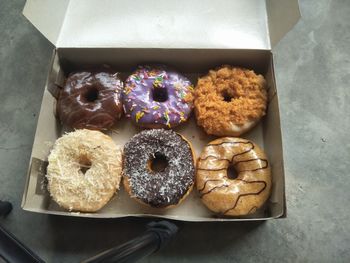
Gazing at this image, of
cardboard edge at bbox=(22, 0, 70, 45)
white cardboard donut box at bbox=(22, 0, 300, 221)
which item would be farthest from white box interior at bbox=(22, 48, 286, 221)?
cardboard edge at bbox=(22, 0, 70, 45)

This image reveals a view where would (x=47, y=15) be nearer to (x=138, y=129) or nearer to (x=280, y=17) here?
(x=138, y=129)

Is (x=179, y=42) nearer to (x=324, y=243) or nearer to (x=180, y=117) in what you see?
(x=180, y=117)

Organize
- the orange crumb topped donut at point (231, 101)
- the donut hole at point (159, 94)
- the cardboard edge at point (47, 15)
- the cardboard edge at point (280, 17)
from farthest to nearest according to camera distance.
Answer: the donut hole at point (159, 94)
the orange crumb topped donut at point (231, 101)
the cardboard edge at point (47, 15)
the cardboard edge at point (280, 17)

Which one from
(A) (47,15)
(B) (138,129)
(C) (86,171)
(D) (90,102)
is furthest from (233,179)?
(A) (47,15)

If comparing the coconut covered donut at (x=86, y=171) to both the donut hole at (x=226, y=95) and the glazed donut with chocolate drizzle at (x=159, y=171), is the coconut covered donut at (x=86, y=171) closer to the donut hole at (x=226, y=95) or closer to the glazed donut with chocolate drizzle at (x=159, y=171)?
the glazed donut with chocolate drizzle at (x=159, y=171)

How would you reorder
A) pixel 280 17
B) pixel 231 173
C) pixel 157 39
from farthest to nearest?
pixel 231 173 < pixel 157 39 < pixel 280 17

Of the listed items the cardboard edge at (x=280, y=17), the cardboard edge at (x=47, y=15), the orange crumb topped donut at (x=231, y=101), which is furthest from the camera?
the orange crumb topped donut at (x=231, y=101)

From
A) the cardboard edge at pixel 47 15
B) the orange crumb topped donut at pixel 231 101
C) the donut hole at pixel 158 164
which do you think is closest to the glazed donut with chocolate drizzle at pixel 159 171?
the donut hole at pixel 158 164
